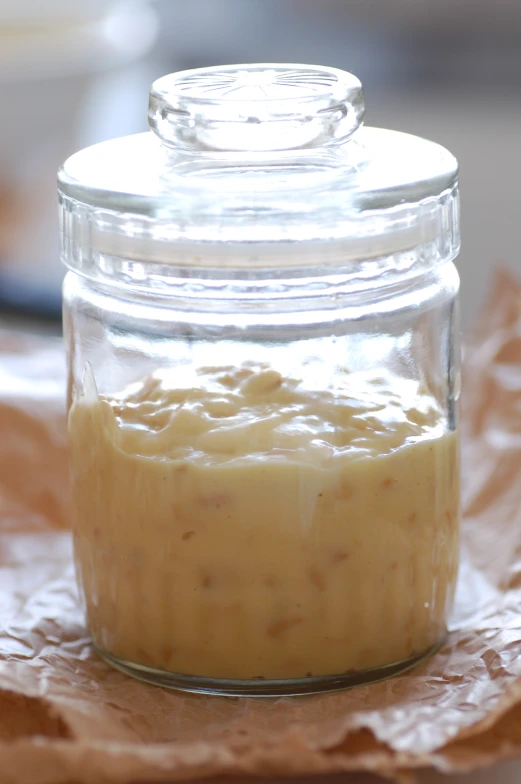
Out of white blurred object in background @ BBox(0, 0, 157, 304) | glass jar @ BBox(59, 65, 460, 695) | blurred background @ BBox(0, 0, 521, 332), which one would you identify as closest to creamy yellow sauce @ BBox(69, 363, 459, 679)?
glass jar @ BBox(59, 65, 460, 695)

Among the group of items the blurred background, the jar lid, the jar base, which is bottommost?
the jar base

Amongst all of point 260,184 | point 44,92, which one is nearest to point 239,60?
point 44,92

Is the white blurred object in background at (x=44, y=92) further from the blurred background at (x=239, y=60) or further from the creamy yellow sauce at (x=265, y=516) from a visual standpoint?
the creamy yellow sauce at (x=265, y=516)

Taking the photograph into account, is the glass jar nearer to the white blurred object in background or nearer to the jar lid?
the jar lid

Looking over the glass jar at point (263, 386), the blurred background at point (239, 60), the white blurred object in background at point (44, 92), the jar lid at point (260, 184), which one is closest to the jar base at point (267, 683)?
the glass jar at point (263, 386)

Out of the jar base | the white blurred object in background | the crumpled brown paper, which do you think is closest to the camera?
the crumpled brown paper

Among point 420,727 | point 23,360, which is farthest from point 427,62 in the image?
point 420,727

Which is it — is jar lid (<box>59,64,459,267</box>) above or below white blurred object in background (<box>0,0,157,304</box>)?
above

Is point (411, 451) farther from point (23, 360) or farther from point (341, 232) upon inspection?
point (23, 360)

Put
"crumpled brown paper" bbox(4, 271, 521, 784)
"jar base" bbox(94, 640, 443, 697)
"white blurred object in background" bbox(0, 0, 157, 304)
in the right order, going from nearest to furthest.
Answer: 1. "crumpled brown paper" bbox(4, 271, 521, 784)
2. "jar base" bbox(94, 640, 443, 697)
3. "white blurred object in background" bbox(0, 0, 157, 304)
